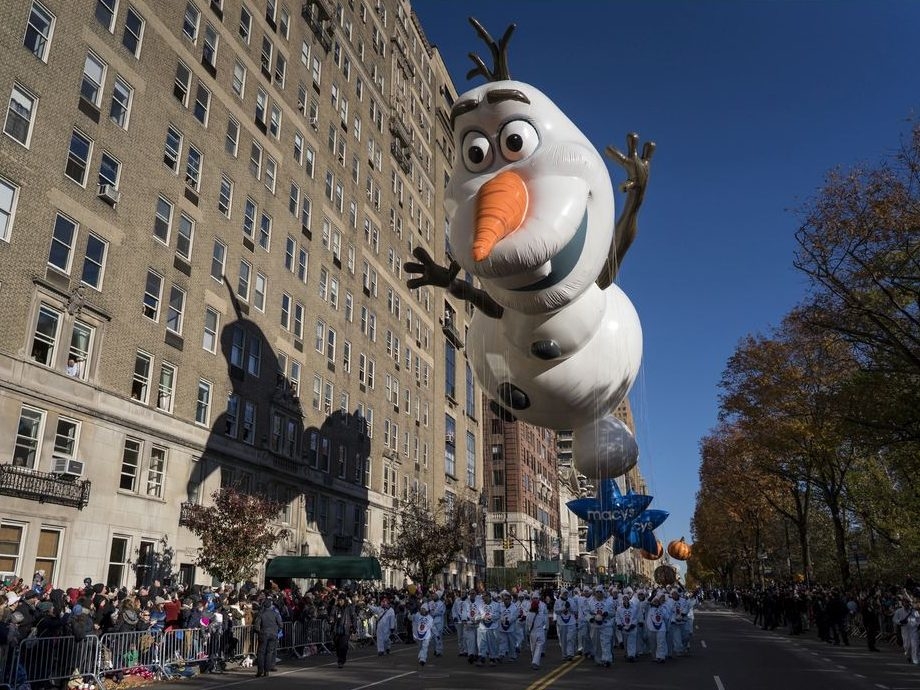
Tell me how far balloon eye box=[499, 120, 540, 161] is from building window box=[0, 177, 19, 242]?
48.7 feet

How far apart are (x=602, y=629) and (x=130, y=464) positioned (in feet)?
46.1

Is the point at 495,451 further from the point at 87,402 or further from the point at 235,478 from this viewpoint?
the point at 87,402

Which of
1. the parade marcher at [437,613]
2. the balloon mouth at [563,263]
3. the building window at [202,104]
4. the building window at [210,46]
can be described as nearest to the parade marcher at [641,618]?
the parade marcher at [437,613]

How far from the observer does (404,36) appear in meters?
54.5

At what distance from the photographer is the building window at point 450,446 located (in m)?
52.1

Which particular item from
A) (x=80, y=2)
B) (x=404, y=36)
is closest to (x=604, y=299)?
(x=80, y=2)

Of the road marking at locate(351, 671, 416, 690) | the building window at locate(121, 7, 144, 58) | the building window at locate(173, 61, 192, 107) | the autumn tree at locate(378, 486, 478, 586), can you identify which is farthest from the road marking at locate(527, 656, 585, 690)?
the building window at locate(173, 61, 192, 107)

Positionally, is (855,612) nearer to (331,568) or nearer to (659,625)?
(659,625)

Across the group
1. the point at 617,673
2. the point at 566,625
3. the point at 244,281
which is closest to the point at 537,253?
the point at 617,673

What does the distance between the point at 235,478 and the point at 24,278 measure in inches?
435

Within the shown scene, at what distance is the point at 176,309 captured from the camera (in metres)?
25.0

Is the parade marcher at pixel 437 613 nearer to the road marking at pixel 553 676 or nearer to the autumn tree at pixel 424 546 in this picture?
the road marking at pixel 553 676

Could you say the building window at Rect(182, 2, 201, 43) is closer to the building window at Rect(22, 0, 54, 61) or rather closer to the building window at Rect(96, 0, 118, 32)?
the building window at Rect(96, 0, 118, 32)

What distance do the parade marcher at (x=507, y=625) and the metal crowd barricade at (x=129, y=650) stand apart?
27.2 ft
